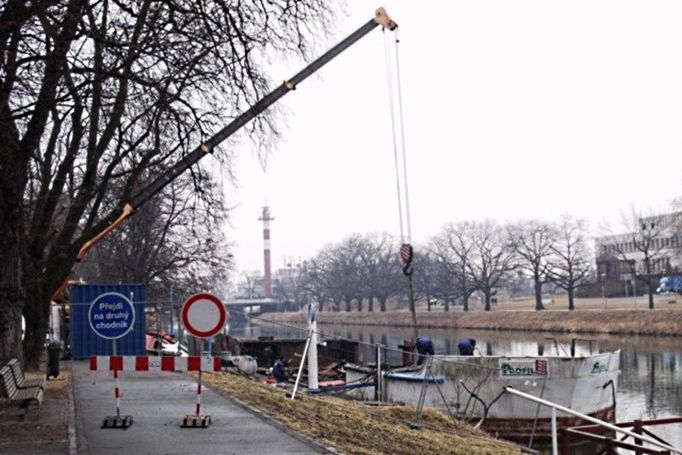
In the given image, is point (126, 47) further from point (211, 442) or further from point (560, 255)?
point (560, 255)

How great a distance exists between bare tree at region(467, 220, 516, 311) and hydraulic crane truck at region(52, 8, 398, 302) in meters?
70.1

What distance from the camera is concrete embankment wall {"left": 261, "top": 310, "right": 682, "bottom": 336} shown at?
205ft

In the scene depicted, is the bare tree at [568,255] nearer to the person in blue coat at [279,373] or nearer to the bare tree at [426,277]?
the bare tree at [426,277]

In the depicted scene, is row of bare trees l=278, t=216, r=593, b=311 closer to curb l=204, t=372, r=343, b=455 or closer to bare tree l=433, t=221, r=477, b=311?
bare tree l=433, t=221, r=477, b=311

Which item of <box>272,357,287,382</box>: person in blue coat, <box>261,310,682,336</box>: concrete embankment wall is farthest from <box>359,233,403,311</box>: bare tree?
<box>272,357,287,382</box>: person in blue coat

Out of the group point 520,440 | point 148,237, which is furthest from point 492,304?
point 520,440

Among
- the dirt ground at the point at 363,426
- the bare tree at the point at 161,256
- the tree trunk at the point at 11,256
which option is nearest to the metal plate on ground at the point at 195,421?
the dirt ground at the point at 363,426

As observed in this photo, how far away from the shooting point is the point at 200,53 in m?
15.0

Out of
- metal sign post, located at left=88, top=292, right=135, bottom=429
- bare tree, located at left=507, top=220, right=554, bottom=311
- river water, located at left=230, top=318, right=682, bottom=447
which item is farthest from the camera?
bare tree, located at left=507, top=220, right=554, bottom=311

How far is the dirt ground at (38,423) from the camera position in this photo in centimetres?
1146

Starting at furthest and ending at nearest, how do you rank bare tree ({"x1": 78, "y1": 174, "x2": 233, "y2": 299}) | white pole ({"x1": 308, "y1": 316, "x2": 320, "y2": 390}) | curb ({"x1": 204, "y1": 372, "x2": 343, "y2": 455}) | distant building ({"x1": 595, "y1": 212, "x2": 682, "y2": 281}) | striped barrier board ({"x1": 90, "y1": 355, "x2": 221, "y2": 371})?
1. distant building ({"x1": 595, "y1": 212, "x2": 682, "y2": 281})
2. bare tree ({"x1": 78, "y1": 174, "x2": 233, "y2": 299})
3. white pole ({"x1": 308, "y1": 316, "x2": 320, "y2": 390})
4. striped barrier board ({"x1": 90, "y1": 355, "x2": 221, "y2": 371})
5. curb ({"x1": 204, "y1": 372, "x2": 343, "y2": 455})

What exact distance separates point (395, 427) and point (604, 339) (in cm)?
4802

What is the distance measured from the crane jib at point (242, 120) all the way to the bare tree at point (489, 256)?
2778 inches

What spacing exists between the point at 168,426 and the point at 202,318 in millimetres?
1608
